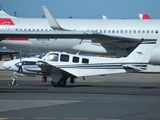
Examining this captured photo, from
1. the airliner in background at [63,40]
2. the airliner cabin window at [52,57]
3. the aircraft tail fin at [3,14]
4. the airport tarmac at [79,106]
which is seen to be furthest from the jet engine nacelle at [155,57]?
the airport tarmac at [79,106]

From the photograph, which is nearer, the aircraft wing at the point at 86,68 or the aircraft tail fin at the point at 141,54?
the aircraft wing at the point at 86,68

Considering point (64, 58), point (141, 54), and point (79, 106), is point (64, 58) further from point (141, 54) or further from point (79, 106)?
point (79, 106)

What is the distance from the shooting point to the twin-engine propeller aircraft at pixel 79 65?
82.3 ft

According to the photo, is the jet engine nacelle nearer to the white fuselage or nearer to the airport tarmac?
the white fuselage

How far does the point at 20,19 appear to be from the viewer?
42594 millimetres

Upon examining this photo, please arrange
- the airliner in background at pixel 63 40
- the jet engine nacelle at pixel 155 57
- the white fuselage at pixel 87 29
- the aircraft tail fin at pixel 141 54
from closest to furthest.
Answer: the aircraft tail fin at pixel 141 54 < the jet engine nacelle at pixel 155 57 < the white fuselage at pixel 87 29 < the airliner in background at pixel 63 40

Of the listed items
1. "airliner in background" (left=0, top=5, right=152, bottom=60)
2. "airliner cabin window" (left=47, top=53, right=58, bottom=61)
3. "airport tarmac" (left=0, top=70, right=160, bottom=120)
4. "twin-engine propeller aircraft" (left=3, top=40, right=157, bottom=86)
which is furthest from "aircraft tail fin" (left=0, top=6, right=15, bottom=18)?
"airport tarmac" (left=0, top=70, right=160, bottom=120)

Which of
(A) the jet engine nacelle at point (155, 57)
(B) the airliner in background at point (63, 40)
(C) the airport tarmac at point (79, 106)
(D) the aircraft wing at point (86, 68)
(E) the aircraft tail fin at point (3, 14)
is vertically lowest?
(C) the airport tarmac at point (79, 106)

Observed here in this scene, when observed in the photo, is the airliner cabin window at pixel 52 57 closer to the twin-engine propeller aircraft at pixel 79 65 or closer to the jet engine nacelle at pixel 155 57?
the twin-engine propeller aircraft at pixel 79 65

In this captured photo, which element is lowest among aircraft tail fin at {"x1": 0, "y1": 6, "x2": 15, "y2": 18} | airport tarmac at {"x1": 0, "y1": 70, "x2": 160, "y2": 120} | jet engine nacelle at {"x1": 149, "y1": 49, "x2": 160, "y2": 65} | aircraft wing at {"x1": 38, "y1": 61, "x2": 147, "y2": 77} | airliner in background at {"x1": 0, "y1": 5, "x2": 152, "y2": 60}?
airport tarmac at {"x1": 0, "y1": 70, "x2": 160, "y2": 120}

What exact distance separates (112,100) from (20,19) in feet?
81.7

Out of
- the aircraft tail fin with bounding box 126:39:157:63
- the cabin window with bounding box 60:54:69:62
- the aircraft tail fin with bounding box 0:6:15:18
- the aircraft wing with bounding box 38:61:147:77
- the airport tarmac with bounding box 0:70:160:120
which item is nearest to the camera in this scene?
the airport tarmac with bounding box 0:70:160:120

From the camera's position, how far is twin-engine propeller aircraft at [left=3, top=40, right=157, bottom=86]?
82.3ft

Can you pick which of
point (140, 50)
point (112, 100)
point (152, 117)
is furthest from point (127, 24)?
point (152, 117)
